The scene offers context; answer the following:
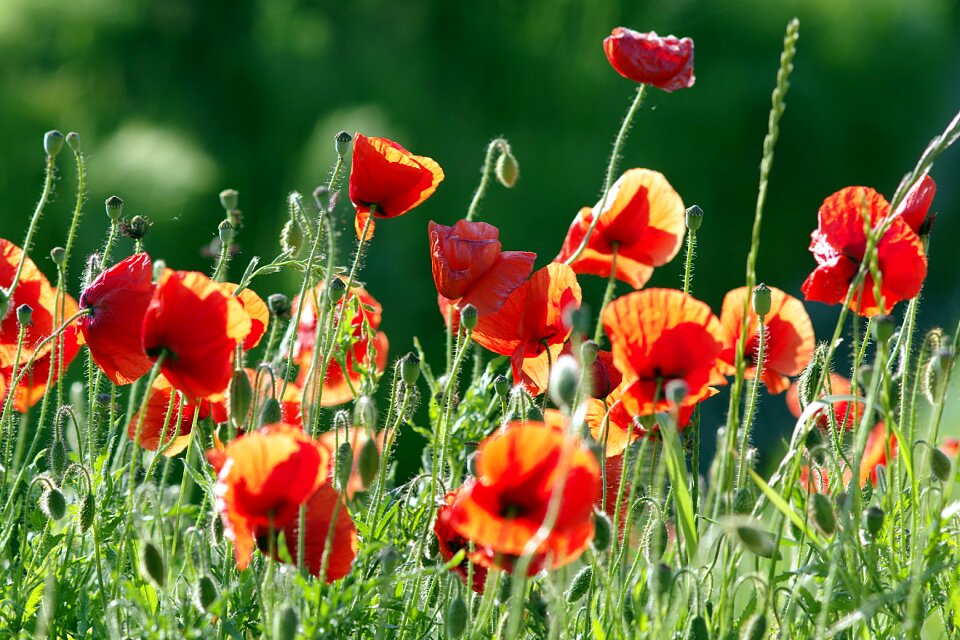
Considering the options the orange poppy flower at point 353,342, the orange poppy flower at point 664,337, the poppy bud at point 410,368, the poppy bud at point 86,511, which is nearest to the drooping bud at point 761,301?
the orange poppy flower at point 664,337

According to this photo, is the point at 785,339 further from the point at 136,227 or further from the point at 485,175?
the point at 136,227

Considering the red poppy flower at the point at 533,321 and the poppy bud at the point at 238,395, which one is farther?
→ the red poppy flower at the point at 533,321

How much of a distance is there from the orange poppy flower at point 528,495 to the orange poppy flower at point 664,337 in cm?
17

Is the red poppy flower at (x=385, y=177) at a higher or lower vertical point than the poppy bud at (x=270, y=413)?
higher

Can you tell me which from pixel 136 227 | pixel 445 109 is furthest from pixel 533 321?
pixel 445 109

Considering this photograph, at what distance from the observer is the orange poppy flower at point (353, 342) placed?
115 centimetres

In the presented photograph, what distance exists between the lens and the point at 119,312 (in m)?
0.97

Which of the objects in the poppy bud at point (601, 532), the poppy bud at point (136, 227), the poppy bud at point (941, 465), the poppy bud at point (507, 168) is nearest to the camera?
the poppy bud at point (601, 532)

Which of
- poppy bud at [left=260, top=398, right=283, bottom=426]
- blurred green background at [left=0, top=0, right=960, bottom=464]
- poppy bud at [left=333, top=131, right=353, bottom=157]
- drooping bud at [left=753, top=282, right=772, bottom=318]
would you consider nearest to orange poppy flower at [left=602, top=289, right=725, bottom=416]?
drooping bud at [left=753, top=282, right=772, bottom=318]

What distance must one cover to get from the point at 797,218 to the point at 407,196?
2.88 meters

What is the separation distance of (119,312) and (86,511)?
0.17 m

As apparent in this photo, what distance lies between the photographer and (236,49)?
3787mm

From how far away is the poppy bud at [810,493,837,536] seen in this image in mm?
794

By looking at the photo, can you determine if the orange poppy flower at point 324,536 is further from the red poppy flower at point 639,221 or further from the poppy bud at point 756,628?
the red poppy flower at point 639,221
